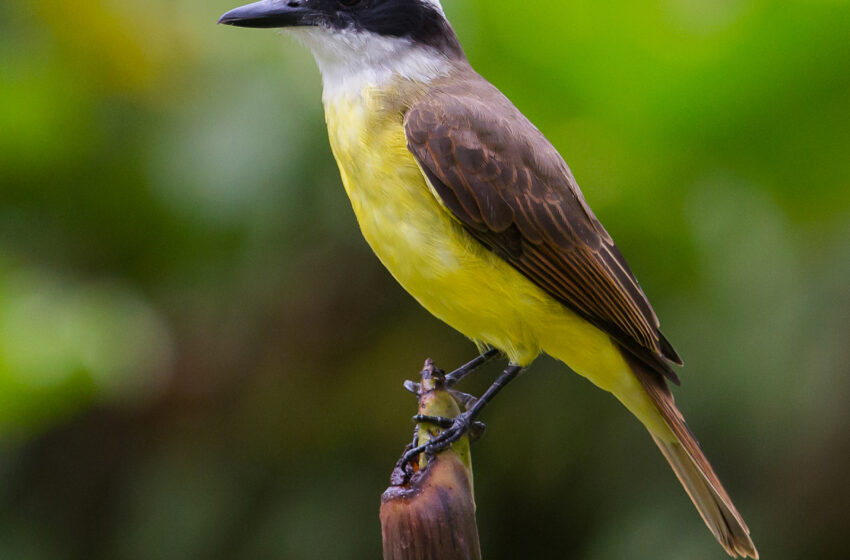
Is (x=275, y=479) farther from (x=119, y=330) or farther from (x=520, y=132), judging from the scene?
(x=520, y=132)

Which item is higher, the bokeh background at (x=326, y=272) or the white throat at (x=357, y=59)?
the white throat at (x=357, y=59)

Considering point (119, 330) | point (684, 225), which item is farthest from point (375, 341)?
point (684, 225)

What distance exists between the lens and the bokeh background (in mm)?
3520

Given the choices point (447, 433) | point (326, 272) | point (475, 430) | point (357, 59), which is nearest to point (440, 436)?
point (447, 433)

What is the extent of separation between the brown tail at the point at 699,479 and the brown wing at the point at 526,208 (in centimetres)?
6

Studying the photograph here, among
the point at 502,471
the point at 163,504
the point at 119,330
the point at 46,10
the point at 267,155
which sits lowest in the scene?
the point at 163,504

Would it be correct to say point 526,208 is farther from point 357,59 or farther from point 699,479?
point 699,479

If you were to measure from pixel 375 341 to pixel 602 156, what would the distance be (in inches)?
41.3

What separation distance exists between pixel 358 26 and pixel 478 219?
2.40 ft

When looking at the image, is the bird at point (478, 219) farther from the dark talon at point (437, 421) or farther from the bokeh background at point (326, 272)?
the bokeh background at point (326, 272)

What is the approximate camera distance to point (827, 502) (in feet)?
10.6

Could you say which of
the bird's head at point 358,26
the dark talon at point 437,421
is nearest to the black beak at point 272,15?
the bird's head at point 358,26

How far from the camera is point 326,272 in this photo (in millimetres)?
3867

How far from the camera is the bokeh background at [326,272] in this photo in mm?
3520
